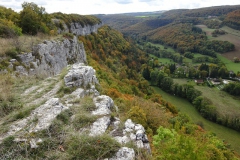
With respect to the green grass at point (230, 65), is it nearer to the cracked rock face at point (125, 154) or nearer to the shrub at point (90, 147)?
the cracked rock face at point (125, 154)

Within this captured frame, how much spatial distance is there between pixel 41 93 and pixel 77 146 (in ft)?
20.1

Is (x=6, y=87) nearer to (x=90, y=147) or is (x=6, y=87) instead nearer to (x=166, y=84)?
(x=90, y=147)

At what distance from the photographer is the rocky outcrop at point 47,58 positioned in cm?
1598

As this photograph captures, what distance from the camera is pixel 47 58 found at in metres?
19.7

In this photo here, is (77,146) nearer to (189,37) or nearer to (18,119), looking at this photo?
(18,119)

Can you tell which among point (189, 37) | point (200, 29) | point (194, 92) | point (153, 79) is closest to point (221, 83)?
point (194, 92)

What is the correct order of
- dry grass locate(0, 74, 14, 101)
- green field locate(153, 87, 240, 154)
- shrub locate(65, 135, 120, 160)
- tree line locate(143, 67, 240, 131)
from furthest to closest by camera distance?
tree line locate(143, 67, 240, 131), green field locate(153, 87, 240, 154), dry grass locate(0, 74, 14, 101), shrub locate(65, 135, 120, 160)

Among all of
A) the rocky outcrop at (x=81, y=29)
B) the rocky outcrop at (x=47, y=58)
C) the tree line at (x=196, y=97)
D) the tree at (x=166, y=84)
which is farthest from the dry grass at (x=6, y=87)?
the tree at (x=166, y=84)

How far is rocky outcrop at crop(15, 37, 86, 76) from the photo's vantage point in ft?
52.4

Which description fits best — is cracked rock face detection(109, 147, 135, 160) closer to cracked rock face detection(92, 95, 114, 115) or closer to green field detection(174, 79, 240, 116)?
cracked rock face detection(92, 95, 114, 115)

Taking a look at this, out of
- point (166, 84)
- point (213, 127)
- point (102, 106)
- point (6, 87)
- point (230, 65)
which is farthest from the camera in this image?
point (230, 65)

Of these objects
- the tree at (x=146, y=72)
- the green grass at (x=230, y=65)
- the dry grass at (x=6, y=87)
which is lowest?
the green grass at (x=230, y=65)

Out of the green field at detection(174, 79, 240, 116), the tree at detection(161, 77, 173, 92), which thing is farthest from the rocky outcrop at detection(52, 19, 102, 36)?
the green field at detection(174, 79, 240, 116)

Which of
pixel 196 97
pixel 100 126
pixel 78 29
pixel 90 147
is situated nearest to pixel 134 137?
pixel 100 126
